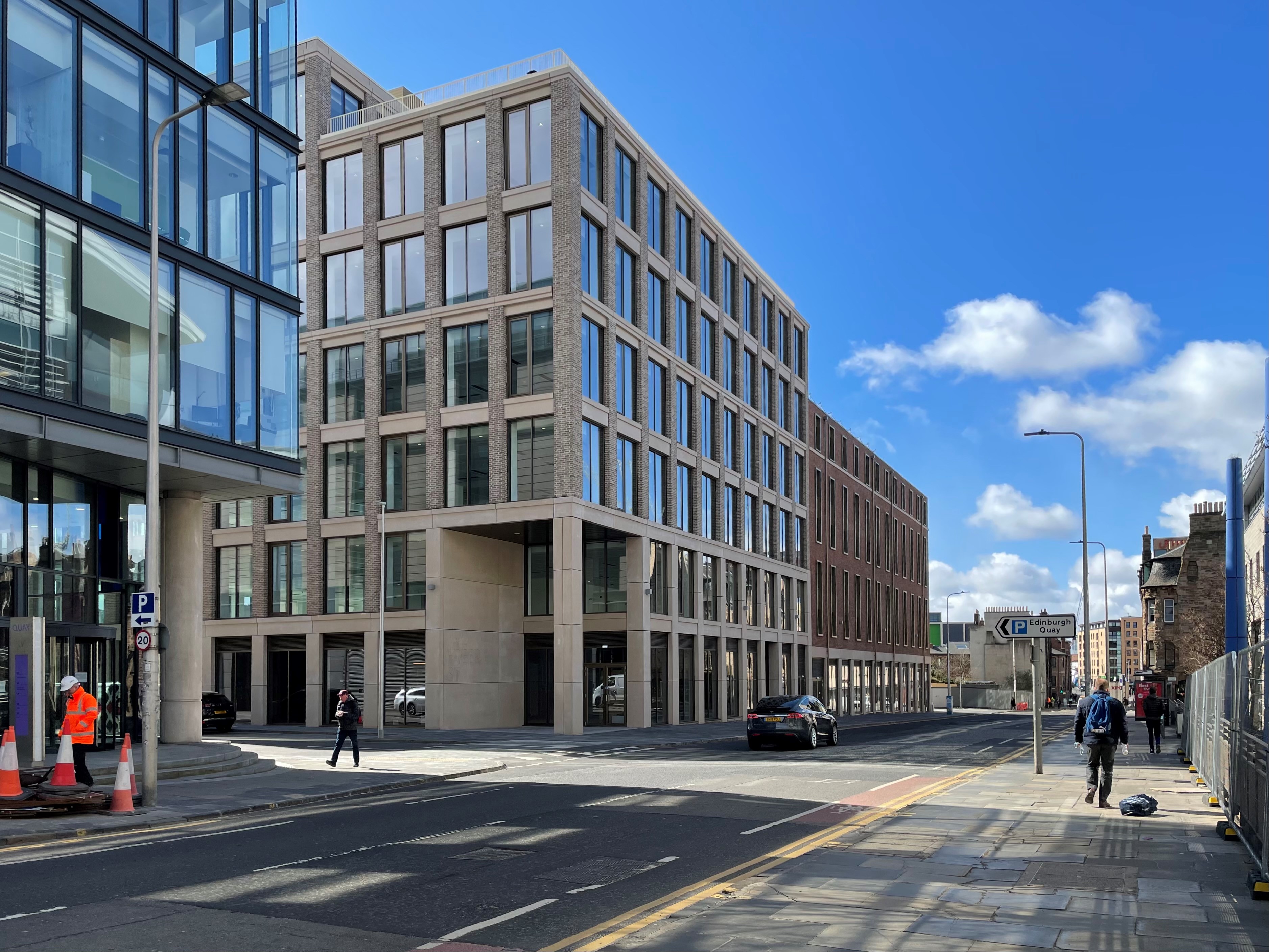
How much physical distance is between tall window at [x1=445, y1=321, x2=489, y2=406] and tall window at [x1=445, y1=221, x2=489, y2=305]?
111 centimetres

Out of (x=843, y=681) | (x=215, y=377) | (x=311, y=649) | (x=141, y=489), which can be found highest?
(x=215, y=377)

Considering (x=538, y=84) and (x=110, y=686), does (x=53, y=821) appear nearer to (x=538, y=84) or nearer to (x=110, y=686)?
(x=110, y=686)

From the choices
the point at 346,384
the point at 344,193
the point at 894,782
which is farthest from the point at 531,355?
the point at 894,782

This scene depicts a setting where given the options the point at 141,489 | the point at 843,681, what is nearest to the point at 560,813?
the point at 141,489

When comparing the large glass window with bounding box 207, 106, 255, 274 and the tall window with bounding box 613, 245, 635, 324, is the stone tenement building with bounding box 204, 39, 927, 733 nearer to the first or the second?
the tall window with bounding box 613, 245, 635, 324

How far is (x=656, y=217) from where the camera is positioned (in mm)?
49031

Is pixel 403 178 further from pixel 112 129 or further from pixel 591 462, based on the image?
pixel 112 129

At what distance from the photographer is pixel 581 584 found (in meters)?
41.4

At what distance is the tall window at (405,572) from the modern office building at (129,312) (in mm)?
14570

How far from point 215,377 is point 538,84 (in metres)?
20.8

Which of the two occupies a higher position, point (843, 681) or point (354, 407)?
point (354, 407)

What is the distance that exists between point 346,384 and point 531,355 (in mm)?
8557

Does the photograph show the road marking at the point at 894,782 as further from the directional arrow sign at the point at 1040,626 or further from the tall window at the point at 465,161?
the tall window at the point at 465,161

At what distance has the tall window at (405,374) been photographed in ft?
142
